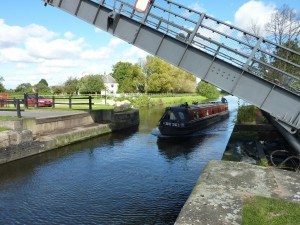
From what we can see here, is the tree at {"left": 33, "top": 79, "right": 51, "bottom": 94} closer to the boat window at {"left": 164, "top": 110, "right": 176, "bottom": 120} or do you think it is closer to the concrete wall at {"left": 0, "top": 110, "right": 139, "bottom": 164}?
the concrete wall at {"left": 0, "top": 110, "right": 139, "bottom": 164}

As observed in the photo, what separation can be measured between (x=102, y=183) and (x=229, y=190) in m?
7.29

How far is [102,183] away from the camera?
12609 millimetres

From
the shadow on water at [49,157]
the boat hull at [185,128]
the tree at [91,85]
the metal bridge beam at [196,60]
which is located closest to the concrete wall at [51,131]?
the shadow on water at [49,157]

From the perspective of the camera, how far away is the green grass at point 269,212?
514 cm

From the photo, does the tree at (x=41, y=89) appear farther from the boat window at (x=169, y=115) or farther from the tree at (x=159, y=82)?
the boat window at (x=169, y=115)

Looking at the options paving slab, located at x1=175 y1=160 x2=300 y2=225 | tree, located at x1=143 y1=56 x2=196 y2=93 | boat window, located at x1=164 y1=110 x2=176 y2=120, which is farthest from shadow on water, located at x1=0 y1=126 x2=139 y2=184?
tree, located at x1=143 y1=56 x2=196 y2=93

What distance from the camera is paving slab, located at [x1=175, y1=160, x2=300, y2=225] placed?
5.11 m

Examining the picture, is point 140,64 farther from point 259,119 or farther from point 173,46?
point 173,46

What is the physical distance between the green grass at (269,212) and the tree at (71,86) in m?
69.6

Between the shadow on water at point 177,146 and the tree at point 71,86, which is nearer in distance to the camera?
the shadow on water at point 177,146

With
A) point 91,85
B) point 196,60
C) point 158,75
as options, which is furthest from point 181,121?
point 91,85

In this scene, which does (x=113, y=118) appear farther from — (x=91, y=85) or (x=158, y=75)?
(x=91, y=85)

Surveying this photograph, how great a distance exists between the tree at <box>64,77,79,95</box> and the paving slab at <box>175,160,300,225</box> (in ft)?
223

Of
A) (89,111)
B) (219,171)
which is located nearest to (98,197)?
(219,171)
